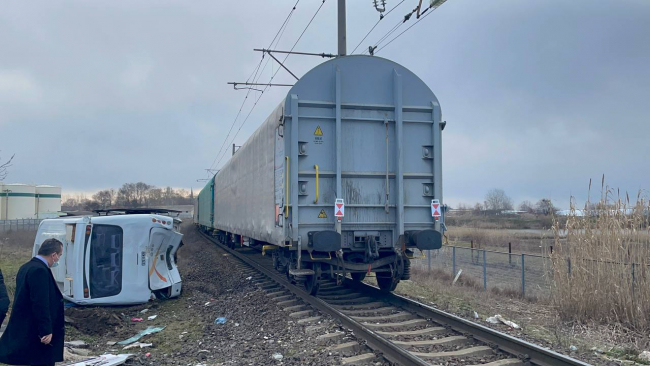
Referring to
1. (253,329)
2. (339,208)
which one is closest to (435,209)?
(339,208)

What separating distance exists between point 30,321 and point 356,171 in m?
5.32

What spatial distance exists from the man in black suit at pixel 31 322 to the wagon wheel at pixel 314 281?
14.7 ft

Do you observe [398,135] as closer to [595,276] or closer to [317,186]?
[317,186]

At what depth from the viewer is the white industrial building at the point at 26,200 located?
61406 mm

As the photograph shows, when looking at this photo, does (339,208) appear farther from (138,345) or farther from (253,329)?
(138,345)

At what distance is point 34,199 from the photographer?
2584 inches

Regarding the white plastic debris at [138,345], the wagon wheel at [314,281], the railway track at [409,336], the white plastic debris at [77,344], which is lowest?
the white plastic debris at [138,345]

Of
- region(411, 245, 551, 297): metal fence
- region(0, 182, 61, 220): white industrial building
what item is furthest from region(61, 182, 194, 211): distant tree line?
region(411, 245, 551, 297): metal fence

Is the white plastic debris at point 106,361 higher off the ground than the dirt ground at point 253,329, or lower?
higher

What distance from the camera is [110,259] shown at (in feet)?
29.7

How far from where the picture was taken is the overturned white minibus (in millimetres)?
8758

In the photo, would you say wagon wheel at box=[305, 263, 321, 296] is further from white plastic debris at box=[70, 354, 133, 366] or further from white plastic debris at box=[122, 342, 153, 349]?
white plastic debris at box=[70, 354, 133, 366]

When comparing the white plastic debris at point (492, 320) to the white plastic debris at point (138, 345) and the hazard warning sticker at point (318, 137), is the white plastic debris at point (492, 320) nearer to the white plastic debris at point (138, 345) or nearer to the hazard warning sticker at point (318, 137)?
the hazard warning sticker at point (318, 137)

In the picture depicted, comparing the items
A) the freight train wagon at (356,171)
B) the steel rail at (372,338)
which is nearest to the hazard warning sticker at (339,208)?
the freight train wagon at (356,171)
